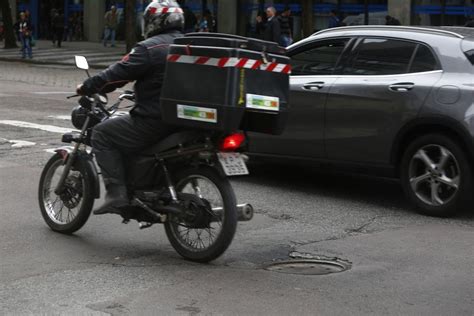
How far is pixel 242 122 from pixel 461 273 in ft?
5.92

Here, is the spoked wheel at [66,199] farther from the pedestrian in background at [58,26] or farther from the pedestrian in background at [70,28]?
the pedestrian in background at [70,28]

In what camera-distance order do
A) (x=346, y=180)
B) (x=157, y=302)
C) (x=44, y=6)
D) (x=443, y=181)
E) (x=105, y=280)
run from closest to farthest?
(x=157, y=302), (x=105, y=280), (x=443, y=181), (x=346, y=180), (x=44, y=6)

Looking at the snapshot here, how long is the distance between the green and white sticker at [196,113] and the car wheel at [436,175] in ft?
9.09

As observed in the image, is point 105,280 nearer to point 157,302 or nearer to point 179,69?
point 157,302

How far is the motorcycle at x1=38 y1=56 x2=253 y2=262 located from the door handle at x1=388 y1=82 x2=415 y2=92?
8.25 ft

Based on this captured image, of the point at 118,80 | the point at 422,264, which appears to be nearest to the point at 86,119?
the point at 118,80

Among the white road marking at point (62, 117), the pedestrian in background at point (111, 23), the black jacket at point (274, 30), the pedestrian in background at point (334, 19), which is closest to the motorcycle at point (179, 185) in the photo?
the white road marking at point (62, 117)

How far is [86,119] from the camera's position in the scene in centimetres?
720

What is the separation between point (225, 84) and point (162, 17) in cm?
94

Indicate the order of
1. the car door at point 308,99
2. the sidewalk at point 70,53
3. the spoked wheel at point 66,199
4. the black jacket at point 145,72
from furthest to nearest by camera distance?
the sidewalk at point 70,53, the car door at point 308,99, the spoked wheel at point 66,199, the black jacket at point 145,72

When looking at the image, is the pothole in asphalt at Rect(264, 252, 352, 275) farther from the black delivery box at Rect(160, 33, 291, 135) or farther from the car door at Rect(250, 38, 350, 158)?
the car door at Rect(250, 38, 350, 158)

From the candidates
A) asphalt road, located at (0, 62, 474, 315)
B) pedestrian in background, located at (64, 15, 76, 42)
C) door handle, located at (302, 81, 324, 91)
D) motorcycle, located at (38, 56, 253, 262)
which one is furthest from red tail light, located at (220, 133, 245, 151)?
pedestrian in background, located at (64, 15, 76, 42)

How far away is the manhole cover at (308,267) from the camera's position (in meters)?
6.18

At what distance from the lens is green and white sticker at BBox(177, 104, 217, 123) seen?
19.7 ft
